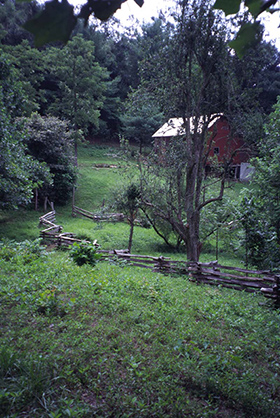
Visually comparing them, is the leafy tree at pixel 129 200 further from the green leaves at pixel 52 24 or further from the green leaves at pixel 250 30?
the green leaves at pixel 52 24

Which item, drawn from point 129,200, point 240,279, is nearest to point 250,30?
point 240,279

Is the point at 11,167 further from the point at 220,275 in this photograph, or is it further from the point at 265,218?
the point at 265,218

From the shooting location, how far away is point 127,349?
13.7ft

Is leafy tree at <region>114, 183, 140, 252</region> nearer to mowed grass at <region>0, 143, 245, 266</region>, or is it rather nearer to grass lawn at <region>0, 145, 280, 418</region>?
mowed grass at <region>0, 143, 245, 266</region>

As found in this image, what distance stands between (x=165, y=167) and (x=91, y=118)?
18388 mm

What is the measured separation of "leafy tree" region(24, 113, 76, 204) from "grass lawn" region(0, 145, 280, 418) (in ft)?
55.6

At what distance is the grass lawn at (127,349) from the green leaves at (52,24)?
3056mm

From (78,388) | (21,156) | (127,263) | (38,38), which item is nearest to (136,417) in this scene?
(78,388)

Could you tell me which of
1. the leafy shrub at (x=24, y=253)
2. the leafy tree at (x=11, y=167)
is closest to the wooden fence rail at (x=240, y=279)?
the leafy shrub at (x=24, y=253)

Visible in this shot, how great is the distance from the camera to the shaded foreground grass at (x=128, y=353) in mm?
3141

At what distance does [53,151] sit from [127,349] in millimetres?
21060

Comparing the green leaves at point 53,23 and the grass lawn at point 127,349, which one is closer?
the green leaves at point 53,23

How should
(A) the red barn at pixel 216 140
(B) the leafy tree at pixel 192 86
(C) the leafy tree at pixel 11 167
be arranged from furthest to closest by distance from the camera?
(C) the leafy tree at pixel 11 167, (A) the red barn at pixel 216 140, (B) the leafy tree at pixel 192 86

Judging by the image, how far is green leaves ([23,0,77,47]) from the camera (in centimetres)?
142
